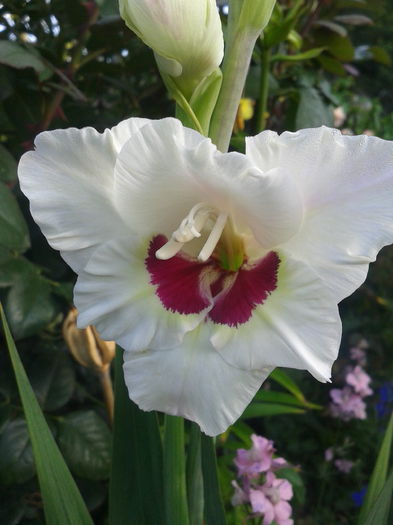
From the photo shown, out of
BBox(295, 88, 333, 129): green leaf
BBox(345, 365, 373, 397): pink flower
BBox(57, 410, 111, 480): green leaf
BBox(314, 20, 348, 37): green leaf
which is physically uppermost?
BBox(314, 20, 348, 37): green leaf

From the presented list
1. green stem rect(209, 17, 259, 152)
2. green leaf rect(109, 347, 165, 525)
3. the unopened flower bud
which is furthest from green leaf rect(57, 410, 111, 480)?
green stem rect(209, 17, 259, 152)

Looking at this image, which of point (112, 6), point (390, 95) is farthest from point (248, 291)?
point (390, 95)

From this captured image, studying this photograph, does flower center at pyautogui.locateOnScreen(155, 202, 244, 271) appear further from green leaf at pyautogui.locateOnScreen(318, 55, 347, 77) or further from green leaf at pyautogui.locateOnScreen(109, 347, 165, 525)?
green leaf at pyautogui.locateOnScreen(318, 55, 347, 77)

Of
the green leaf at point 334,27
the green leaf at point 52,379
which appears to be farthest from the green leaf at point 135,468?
the green leaf at point 334,27

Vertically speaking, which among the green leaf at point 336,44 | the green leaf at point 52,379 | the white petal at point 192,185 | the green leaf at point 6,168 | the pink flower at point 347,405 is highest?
the white petal at point 192,185

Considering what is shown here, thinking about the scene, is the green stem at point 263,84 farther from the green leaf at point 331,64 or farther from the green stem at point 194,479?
the green stem at point 194,479

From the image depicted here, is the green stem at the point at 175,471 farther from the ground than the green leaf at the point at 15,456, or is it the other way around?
the green stem at the point at 175,471

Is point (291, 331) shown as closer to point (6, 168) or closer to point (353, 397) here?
point (6, 168)

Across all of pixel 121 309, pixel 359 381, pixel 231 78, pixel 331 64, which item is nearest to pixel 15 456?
pixel 121 309
